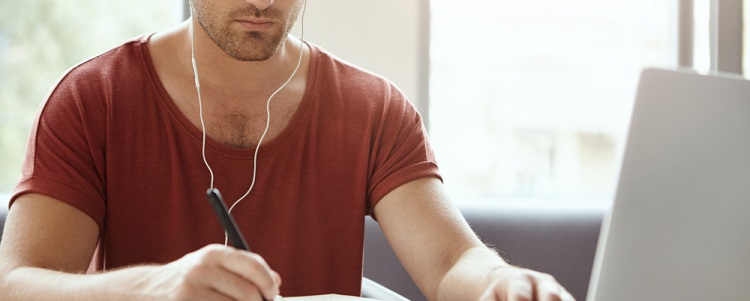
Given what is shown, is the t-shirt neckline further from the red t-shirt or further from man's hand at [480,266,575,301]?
man's hand at [480,266,575,301]

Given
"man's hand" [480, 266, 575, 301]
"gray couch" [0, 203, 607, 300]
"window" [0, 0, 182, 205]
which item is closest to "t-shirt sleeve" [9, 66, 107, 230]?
"man's hand" [480, 266, 575, 301]

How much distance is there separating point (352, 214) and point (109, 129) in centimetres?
43

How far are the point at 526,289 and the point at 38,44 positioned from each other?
2.07m

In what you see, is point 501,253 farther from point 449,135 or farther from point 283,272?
point 449,135

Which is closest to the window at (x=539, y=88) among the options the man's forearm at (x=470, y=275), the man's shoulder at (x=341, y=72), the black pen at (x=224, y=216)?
the man's shoulder at (x=341, y=72)

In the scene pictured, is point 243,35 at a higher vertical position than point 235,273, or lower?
higher

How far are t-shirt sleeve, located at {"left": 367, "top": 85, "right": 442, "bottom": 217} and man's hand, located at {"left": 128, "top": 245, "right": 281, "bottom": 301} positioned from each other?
63cm

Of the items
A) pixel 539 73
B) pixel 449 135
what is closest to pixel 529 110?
pixel 539 73

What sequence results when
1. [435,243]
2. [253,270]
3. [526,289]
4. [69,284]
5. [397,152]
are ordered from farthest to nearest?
[397,152] < [435,243] < [69,284] < [526,289] < [253,270]

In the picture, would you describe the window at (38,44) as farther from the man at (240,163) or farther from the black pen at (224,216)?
the black pen at (224,216)

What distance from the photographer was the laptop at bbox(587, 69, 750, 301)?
2.62 ft

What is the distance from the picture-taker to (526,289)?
0.91 metres

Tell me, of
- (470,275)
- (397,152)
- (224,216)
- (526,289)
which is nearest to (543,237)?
(397,152)

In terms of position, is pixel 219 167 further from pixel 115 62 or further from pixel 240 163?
pixel 115 62
